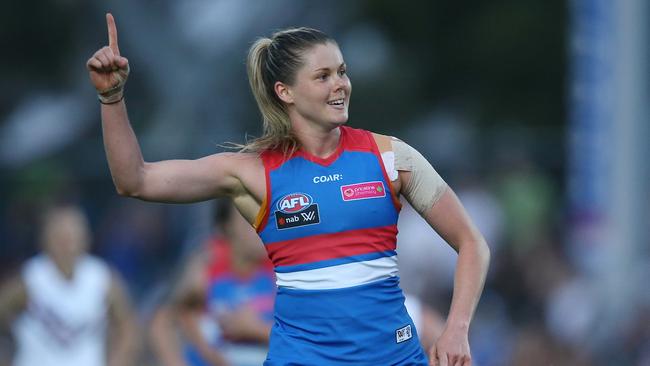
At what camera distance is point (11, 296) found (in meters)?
9.61

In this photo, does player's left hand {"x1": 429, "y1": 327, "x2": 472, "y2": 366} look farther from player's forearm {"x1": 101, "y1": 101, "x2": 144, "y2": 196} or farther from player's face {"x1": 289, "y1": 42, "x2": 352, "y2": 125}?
player's forearm {"x1": 101, "y1": 101, "x2": 144, "y2": 196}

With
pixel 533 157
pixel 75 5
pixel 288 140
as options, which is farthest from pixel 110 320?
pixel 75 5

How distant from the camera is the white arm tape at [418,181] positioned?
5785mm

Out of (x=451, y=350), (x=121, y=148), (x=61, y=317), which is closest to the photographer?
(x=451, y=350)

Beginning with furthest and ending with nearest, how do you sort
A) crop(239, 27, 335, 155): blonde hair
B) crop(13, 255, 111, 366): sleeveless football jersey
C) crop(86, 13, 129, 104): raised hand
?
crop(13, 255, 111, 366): sleeveless football jersey → crop(239, 27, 335, 155): blonde hair → crop(86, 13, 129, 104): raised hand

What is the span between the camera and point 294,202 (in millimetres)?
5637

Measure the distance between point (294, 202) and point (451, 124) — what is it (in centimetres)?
2321

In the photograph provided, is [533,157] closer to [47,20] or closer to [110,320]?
[110,320]

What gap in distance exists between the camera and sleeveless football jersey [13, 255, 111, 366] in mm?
9578

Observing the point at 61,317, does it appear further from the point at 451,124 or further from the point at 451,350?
the point at 451,124

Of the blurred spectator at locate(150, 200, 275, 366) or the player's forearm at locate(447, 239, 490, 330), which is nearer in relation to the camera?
the player's forearm at locate(447, 239, 490, 330)

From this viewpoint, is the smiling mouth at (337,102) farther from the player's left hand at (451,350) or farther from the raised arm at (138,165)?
the player's left hand at (451,350)

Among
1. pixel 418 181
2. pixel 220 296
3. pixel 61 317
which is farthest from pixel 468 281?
pixel 61 317

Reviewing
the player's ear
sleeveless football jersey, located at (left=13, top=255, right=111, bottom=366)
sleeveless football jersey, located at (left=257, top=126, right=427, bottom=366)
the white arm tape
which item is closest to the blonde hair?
the player's ear
